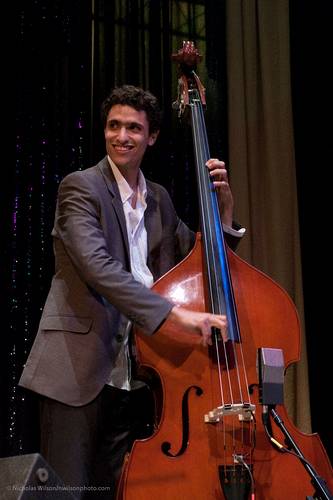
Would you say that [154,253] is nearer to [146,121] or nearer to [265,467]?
[146,121]

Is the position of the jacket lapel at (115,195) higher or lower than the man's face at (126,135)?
lower

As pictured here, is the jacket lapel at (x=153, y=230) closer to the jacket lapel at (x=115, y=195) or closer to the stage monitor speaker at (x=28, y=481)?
the jacket lapel at (x=115, y=195)

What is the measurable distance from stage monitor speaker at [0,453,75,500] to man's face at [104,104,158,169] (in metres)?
1.05

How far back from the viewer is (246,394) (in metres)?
1.68

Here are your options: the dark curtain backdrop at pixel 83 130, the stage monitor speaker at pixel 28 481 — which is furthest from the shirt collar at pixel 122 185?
the stage monitor speaker at pixel 28 481

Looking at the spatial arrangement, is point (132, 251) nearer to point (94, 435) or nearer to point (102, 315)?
point (102, 315)

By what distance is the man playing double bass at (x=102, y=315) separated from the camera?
1.70 m

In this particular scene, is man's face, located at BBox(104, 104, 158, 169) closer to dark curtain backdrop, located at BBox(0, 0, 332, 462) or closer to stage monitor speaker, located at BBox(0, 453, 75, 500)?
dark curtain backdrop, located at BBox(0, 0, 332, 462)

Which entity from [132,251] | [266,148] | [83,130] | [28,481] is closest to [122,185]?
[132,251]

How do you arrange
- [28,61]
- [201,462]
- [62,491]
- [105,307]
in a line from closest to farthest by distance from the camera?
1. [62,491]
2. [201,462]
3. [105,307]
4. [28,61]

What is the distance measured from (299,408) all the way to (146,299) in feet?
4.91

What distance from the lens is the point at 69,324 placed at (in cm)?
179

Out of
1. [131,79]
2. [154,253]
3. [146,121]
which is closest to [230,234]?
[154,253]

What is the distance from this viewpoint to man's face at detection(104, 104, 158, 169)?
2037 mm
